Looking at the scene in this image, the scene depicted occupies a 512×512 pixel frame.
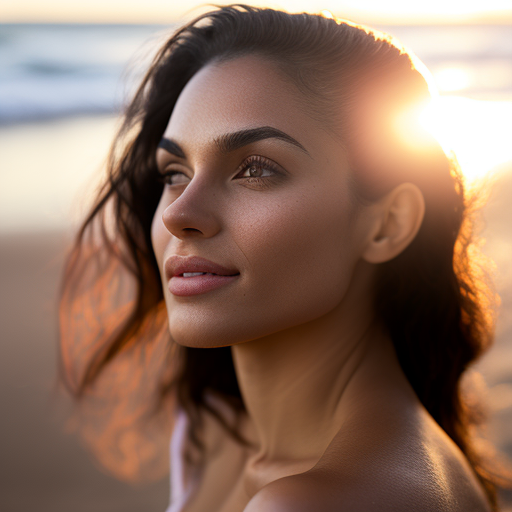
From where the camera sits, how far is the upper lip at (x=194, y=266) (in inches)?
50.4

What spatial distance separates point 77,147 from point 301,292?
4.19 meters

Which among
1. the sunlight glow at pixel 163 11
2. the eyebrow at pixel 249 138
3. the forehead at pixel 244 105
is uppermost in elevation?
the sunlight glow at pixel 163 11

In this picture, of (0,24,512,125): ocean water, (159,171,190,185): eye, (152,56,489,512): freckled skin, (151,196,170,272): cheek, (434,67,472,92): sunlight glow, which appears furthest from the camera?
(0,24,512,125): ocean water

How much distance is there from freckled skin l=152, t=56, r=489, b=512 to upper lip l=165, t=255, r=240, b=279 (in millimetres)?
20

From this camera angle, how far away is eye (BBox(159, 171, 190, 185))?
1.55m

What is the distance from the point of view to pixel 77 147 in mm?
4945

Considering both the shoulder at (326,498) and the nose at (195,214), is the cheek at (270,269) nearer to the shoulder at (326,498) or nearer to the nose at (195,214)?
the nose at (195,214)

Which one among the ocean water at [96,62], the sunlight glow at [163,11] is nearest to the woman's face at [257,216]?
the ocean water at [96,62]

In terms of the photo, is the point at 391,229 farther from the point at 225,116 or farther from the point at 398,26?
the point at 398,26

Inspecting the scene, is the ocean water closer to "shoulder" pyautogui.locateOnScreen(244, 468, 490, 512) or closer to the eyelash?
the eyelash

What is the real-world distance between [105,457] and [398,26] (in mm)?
5734

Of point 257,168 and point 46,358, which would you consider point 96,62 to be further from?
point 257,168

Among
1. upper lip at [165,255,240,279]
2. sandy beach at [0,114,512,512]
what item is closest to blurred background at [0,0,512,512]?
sandy beach at [0,114,512,512]

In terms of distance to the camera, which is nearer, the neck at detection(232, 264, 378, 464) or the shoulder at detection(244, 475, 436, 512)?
the shoulder at detection(244, 475, 436, 512)
